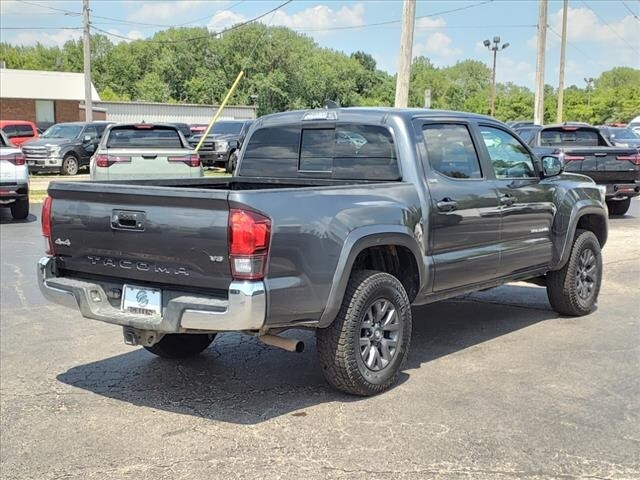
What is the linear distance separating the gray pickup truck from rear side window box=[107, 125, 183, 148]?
946 centimetres

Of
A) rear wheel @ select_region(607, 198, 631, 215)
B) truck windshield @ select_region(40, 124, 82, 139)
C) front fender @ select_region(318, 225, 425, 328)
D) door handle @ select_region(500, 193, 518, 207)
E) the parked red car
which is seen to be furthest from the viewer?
the parked red car

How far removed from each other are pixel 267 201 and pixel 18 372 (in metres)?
2.65

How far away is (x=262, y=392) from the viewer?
522cm

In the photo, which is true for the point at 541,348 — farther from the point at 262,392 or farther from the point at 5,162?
the point at 5,162

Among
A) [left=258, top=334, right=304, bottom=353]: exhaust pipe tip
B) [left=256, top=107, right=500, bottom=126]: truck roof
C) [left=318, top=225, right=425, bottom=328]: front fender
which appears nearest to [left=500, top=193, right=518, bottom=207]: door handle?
[left=256, top=107, right=500, bottom=126]: truck roof

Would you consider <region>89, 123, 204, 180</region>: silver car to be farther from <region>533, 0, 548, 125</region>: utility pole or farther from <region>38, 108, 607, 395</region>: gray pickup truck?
<region>533, 0, 548, 125</region>: utility pole

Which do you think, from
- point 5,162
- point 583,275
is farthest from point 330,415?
point 5,162

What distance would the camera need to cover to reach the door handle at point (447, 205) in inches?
220

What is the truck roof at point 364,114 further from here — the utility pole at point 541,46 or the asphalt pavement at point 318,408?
the utility pole at point 541,46

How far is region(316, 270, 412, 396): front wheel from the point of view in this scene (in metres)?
4.85

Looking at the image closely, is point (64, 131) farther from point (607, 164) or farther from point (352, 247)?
point (352, 247)

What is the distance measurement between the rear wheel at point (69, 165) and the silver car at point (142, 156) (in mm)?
10111

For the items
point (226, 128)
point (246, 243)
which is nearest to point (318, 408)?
point (246, 243)

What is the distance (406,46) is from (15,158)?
8.49 metres
